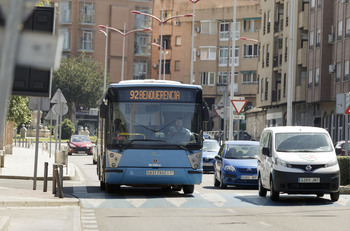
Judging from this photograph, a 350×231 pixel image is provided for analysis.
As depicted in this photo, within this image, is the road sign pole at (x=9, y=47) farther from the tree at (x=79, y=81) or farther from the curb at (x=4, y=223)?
the tree at (x=79, y=81)

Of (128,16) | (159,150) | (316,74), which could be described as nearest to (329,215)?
(159,150)

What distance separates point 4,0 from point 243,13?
327 feet

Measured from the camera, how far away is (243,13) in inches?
4085

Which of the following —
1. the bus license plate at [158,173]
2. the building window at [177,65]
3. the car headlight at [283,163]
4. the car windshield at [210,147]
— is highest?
the building window at [177,65]

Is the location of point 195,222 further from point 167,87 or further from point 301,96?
point 301,96

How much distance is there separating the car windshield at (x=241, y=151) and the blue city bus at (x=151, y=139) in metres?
5.08

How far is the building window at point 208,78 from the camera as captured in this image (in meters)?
107

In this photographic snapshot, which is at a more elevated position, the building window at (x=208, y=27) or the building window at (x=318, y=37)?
the building window at (x=208, y=27)

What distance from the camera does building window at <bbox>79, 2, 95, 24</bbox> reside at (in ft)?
353

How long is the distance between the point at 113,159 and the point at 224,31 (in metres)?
85.3

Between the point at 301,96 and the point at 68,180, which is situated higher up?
the point at 301,96

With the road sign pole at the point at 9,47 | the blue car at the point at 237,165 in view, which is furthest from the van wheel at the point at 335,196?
the road sign pole at the point at 9,47

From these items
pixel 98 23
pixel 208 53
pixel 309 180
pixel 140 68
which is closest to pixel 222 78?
pixel 208 53

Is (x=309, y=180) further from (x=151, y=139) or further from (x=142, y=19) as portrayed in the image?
(x=142, y=19)
